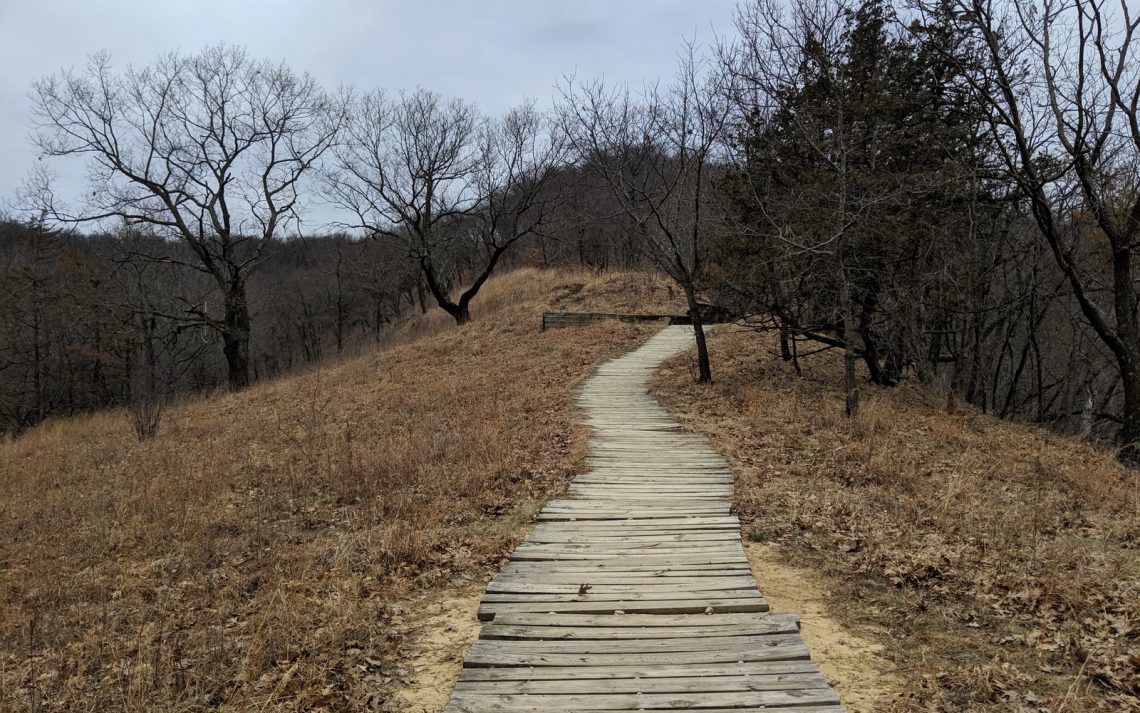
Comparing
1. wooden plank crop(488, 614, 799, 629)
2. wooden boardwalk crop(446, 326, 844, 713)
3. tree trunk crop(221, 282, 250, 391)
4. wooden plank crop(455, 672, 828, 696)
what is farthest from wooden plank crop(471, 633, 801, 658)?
tree trunk crop(221, 282, 250, 391)

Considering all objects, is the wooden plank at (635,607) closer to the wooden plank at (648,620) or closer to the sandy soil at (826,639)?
the wooden plank at (648,620)

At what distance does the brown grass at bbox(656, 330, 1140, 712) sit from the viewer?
3748 millimetres

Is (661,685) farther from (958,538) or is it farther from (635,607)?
(958,538)

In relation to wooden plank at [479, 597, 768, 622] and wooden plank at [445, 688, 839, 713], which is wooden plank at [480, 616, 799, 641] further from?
wooden plank at [445, 688, 839, 713]

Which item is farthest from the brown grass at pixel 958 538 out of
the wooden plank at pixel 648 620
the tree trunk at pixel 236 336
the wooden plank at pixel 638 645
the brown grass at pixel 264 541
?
the tree trunk at pixel 236 336

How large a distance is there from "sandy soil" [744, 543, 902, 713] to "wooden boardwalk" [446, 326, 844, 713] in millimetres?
240

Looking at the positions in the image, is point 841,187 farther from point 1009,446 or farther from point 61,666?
point 61,666

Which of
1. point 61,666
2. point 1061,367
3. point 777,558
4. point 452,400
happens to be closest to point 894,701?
point 777,558

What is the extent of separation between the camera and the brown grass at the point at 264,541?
153 inches

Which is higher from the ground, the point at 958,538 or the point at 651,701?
the point at 651,701

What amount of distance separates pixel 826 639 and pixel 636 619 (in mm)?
1213

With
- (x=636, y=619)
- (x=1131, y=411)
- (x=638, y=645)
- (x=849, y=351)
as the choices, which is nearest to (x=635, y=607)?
(x=636, y=619)

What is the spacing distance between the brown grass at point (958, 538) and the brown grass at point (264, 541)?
275 cm

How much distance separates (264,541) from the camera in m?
6.62
